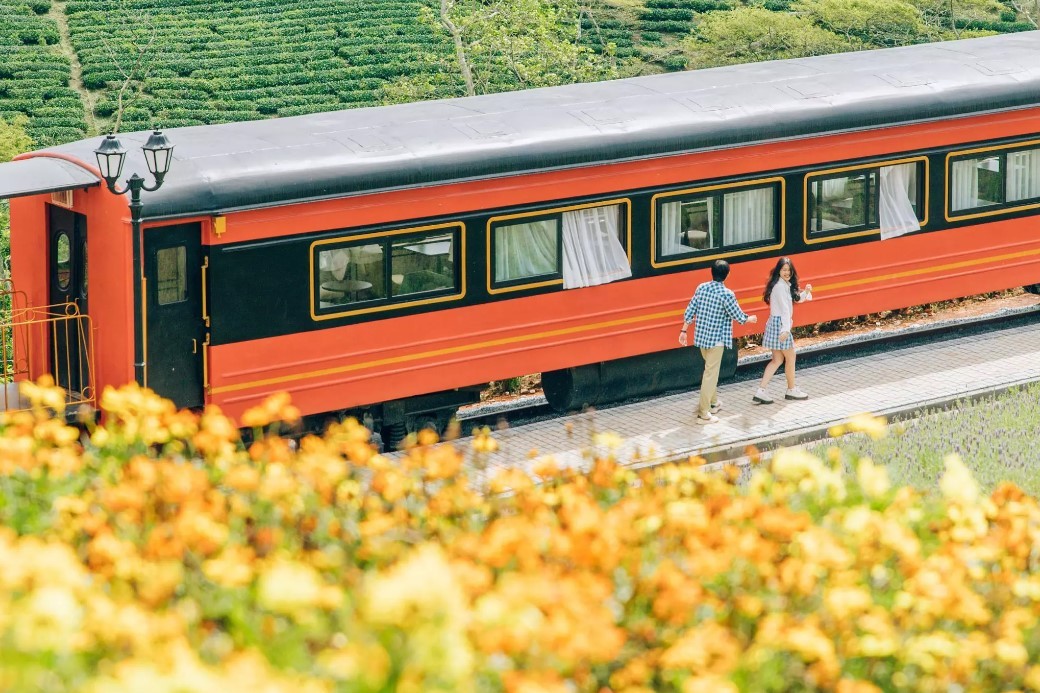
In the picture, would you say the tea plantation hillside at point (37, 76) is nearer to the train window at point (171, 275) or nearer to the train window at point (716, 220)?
the train window at point (716, 220)

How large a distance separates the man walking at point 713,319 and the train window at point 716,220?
0.72 meters

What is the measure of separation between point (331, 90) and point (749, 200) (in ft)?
93.1

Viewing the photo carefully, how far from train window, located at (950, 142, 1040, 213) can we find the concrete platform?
4.77 ft

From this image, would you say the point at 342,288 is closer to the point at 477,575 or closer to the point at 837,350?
the point at 837,350

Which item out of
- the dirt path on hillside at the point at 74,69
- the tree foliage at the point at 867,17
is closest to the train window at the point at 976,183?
the tree foliage at the point at 867,17

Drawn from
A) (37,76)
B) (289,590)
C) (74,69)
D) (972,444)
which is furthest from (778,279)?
(74,69)

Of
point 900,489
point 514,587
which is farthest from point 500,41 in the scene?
point 514,587

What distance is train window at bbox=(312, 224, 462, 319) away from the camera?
12.6m

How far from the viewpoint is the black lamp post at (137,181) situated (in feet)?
37.6

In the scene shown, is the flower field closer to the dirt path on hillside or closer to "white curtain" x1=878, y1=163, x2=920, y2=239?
"white curtain" x1=878, y1=163, x2=920, y2=239

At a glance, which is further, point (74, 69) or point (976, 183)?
point (74, 69)

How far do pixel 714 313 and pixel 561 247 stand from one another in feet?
4.78

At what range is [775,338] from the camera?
14.1 meters

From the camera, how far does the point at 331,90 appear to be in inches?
1641
